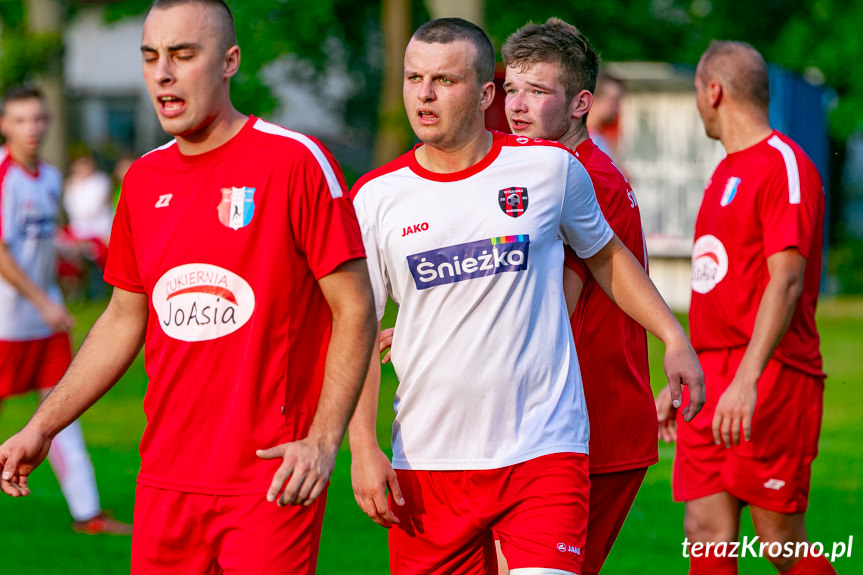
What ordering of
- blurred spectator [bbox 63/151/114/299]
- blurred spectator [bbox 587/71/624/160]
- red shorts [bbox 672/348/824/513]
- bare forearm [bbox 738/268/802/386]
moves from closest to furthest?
bare forearm [bbox 738/268/802/386], red shorts [bbox 672/348/824/513], blurred spectator [bbox 587/71/624/160], blurred spectator [bbox 63/151/114/299]

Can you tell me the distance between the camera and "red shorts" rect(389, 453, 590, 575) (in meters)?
4.59

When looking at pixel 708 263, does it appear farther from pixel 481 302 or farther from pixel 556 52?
pixel 481 302

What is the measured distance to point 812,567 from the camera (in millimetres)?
6102

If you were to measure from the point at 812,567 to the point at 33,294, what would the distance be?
5.42 metres

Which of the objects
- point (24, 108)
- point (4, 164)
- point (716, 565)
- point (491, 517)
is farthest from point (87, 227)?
point (491, 517)

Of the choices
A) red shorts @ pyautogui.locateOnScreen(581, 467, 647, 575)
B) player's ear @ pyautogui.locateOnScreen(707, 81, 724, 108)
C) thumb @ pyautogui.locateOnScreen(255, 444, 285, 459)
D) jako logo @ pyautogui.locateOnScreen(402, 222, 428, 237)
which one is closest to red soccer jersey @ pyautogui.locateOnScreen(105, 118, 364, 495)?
thumb @ pyautogui.locateOnScreen(255, 444, 285, 459)

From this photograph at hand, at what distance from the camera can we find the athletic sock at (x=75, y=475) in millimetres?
9039

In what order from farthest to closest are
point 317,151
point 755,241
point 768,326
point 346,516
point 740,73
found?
1. point 346,516
2. point 740,73
3. point 755,241
4. point 768,326
5. point 317,151

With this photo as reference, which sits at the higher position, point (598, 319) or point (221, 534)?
point (598, 319)

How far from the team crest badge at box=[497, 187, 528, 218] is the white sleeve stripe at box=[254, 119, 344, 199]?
27.8 inches

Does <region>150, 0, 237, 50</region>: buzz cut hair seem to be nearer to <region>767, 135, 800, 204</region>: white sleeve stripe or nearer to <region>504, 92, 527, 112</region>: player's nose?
<region>504, 92, 527, 112</region>: player's nose

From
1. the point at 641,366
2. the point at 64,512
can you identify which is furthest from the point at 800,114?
the point at 641,366

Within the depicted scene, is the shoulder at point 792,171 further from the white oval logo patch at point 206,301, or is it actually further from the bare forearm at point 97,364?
the bare forearm at point 97,364

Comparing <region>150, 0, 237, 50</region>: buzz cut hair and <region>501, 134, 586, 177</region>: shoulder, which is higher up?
<region>150, 0, 237, 50</region>: buzz cut hair
